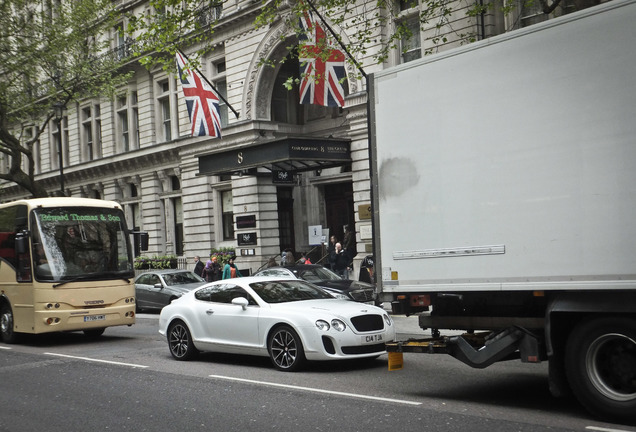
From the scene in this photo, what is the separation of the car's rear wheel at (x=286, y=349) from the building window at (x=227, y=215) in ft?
86.6

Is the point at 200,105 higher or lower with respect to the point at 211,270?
higher

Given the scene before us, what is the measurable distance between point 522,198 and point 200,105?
23060 millimetres

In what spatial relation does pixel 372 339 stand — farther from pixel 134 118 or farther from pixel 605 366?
pixel 134 118

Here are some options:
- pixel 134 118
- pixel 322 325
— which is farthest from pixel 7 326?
pixel 134 118

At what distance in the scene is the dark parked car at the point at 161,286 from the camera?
24.8 m

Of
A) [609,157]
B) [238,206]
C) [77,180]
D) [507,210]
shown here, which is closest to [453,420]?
[507,210]

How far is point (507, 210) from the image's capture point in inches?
316

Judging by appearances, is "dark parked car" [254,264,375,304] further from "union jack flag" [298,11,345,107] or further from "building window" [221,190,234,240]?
"building window" [221,190,234,240]

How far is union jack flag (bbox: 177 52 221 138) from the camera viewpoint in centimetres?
2944

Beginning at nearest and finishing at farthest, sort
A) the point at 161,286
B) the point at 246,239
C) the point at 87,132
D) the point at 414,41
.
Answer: the point at 161,286 → the point at 414,41 → the point at 246,239 → the point at 87,132

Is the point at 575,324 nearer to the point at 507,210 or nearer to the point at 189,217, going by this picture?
the point at 507,210

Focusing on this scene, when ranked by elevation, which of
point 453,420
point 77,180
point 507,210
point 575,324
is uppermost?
point 77,180

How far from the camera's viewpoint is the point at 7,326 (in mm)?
17625

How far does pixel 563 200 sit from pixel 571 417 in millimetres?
2168
